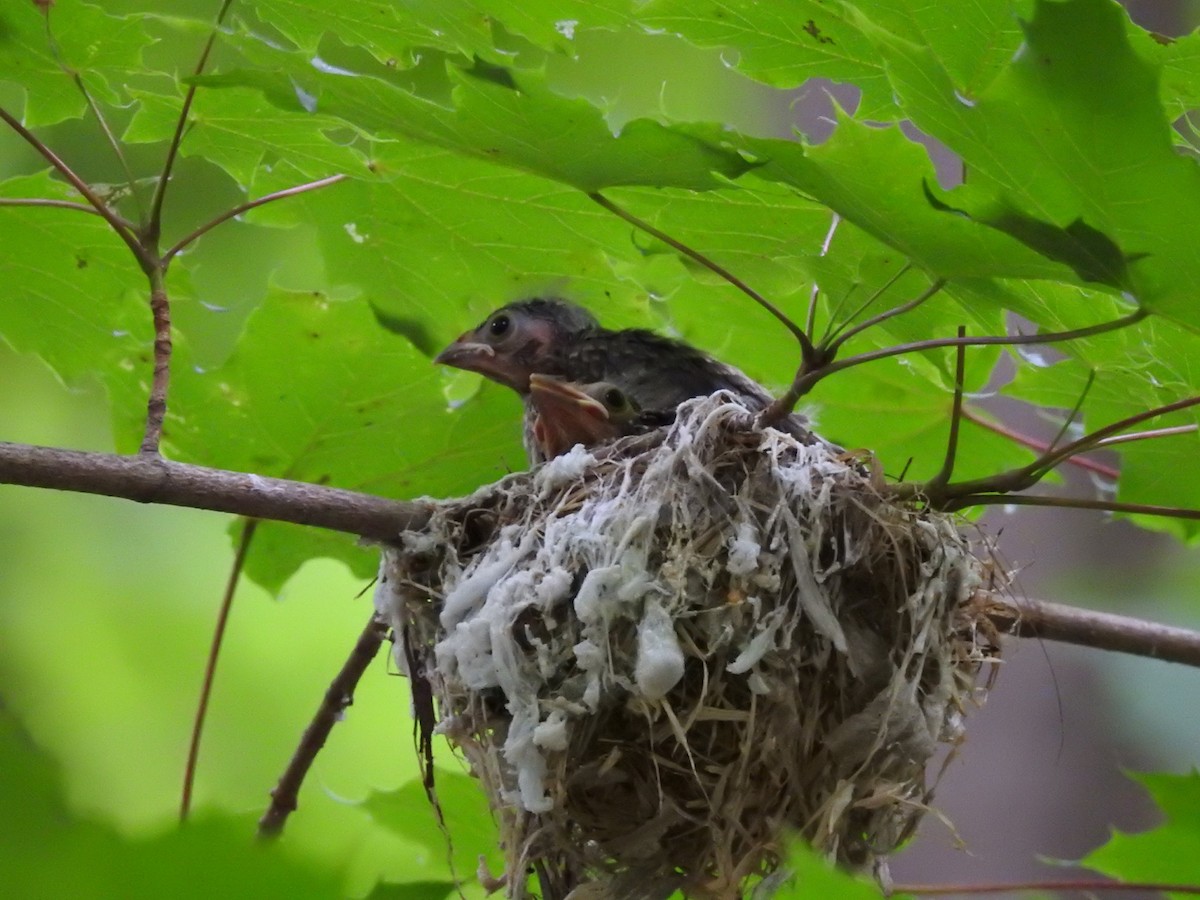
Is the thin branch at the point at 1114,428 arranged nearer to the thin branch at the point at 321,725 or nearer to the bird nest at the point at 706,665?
the bird nest at the point at 706,665

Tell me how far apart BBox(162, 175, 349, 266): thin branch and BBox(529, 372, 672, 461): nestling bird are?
53 centimetres

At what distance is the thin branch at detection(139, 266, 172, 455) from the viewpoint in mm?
1811

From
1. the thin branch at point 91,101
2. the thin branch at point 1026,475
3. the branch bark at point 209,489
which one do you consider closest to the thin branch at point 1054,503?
the thin branch at point 1026,475

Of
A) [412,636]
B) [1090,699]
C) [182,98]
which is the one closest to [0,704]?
[412,636]

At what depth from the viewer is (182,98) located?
2.21 meters

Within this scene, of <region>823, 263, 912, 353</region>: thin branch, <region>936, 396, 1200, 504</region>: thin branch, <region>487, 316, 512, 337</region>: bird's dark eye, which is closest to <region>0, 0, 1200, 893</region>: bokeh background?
<region>487, 316, 512, 337</region>: bird's dark eye

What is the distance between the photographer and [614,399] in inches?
105

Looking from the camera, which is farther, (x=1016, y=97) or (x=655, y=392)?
(x=655, y=392)

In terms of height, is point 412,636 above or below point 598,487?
below

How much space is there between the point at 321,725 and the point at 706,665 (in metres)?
0.79

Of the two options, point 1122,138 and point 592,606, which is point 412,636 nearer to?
point 592,606

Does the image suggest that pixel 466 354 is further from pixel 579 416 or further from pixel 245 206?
pixel 245 206

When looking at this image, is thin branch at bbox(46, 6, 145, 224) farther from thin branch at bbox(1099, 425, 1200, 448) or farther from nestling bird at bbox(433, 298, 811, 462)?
thin branch at bbox(1099, 425, 1200, 448)

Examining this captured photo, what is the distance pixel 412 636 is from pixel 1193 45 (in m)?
1.50
